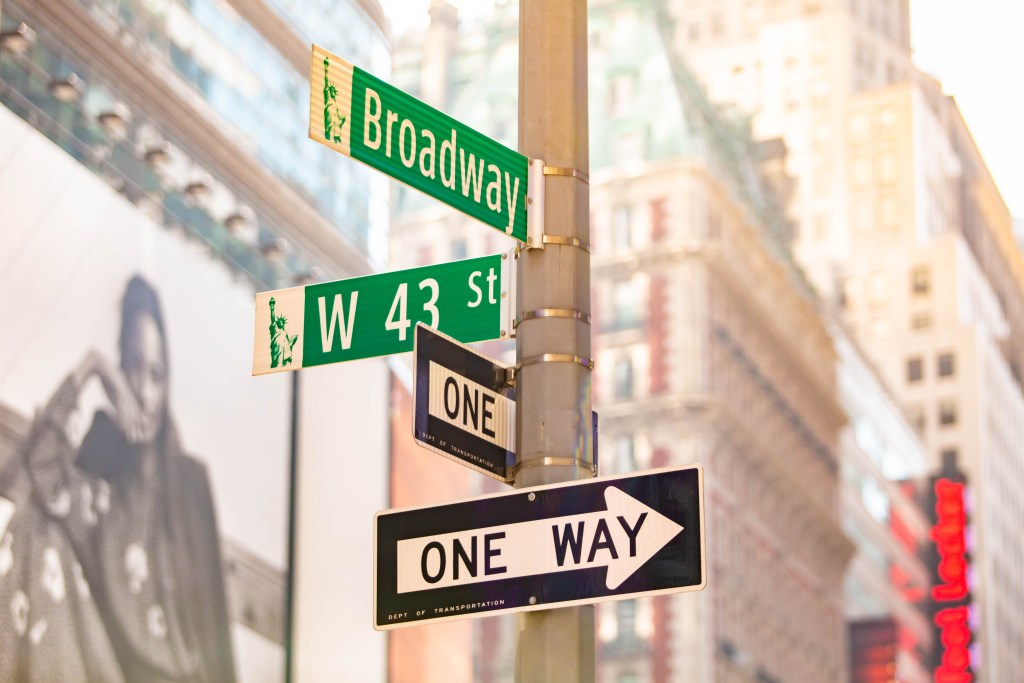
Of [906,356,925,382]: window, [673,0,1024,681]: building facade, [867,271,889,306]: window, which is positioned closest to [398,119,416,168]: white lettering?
[673,0,1024,681]: building facade

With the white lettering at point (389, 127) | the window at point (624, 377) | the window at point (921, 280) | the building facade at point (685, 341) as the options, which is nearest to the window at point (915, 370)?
the window at point (921, 280)

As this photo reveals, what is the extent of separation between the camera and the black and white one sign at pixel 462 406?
644 cm

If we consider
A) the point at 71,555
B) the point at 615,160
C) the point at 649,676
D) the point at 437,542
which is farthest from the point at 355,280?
the point at 615,160

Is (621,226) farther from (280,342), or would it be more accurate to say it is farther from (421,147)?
(421,147)

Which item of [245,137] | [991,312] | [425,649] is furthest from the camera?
[991,312]

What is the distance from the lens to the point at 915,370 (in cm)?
11275


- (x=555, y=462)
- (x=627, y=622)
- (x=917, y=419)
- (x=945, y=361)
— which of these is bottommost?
(x=555, y=462)

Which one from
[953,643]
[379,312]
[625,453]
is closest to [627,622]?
[625,453]

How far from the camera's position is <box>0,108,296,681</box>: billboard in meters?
18.8

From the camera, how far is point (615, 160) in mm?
66500

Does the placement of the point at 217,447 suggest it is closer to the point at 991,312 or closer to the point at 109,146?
the point at 109,146

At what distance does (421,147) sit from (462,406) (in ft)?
3.37

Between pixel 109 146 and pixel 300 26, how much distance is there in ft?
21.5

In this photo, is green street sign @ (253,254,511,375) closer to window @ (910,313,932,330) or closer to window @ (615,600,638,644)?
window @ (615,600,638,644)
